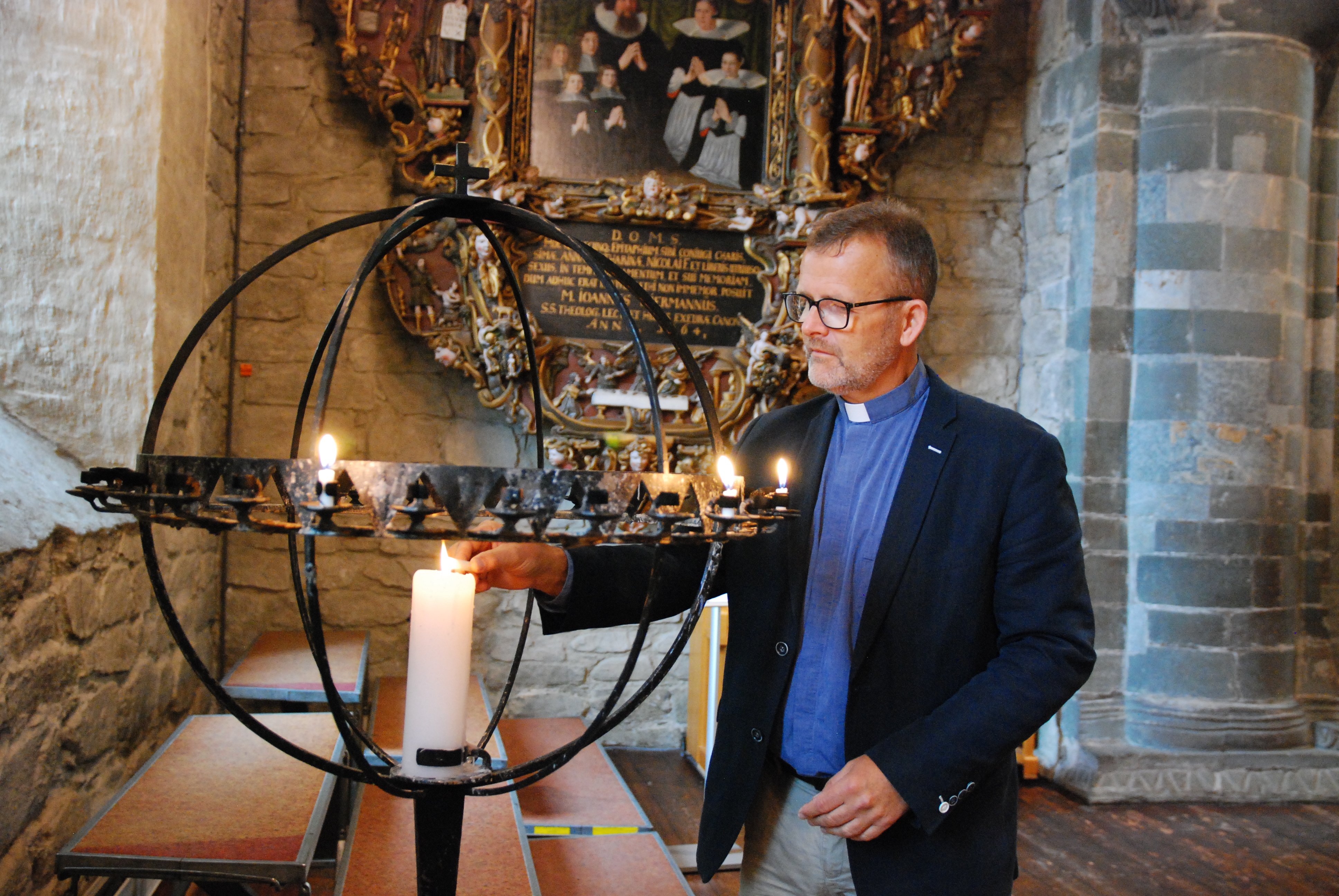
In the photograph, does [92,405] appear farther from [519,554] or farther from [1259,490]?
[1259,490]

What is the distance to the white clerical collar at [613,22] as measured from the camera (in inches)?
145

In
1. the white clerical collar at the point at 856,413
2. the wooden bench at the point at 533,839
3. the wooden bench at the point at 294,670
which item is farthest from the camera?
the wooden bench at the point at 294,670

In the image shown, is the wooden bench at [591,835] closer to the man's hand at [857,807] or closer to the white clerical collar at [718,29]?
the man's hand at [857,807]

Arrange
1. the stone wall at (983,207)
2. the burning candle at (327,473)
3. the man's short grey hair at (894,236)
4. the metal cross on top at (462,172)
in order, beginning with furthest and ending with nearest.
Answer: the stone wall at (983,207)
the man's short grey hair at (894,236)
the metal cross on top at (462,172)
the burning candle at (327,473)

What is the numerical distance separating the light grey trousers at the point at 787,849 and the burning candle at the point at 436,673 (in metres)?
0.83

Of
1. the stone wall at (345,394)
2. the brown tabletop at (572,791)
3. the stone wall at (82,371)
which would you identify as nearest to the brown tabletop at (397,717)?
the brown tabletop at (572,791)

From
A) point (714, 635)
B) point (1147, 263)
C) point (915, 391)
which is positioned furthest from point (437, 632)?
point (1147, 263)

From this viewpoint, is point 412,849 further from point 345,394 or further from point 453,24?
point 453,24

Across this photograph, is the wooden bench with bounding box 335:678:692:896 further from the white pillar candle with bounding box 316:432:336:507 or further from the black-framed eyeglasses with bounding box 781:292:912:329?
the white pillar candle with bounding box 316:432:336:507

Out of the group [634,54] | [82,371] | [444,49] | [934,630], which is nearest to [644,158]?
[634,54]

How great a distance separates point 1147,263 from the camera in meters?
3.77

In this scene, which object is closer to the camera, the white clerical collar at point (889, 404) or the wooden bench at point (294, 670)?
the white clerical collar at point (889, 404)

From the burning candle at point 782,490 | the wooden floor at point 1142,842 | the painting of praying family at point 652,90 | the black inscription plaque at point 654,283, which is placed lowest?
the wooden floor at point 1142,842

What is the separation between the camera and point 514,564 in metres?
1.11
